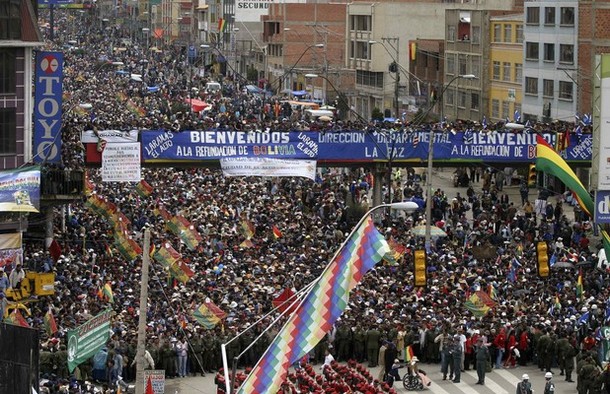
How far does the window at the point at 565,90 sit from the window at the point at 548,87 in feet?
2.99

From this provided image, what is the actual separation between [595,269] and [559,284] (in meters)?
2.24

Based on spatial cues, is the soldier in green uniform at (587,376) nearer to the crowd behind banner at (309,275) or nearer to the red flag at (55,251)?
the crowd behind banner at (309,275)

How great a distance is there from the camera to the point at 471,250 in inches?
2082

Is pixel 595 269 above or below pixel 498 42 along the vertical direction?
below

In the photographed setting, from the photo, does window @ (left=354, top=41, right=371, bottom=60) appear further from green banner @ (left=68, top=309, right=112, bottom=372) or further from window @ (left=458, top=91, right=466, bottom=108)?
green banner @ (left=68, top=309, right=112, bottom=372)

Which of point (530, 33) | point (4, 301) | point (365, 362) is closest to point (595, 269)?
point (365, 362)

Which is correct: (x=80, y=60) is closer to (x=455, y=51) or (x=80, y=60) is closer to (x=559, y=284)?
(x=455, y=51)

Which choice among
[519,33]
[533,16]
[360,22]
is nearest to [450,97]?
[519,33]

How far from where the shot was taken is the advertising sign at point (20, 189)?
162 ft

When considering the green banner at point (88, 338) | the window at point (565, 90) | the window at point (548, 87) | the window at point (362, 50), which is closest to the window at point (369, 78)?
the window at point (362, 50)

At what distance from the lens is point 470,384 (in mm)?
41500

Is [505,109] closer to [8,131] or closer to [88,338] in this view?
[8,131]

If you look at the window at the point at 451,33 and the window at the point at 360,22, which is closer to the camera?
the window at the point at 451,33

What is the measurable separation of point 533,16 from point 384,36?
→ 24.6 meters
